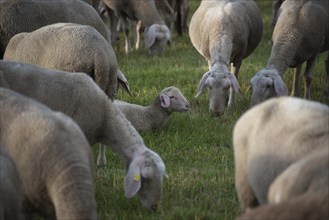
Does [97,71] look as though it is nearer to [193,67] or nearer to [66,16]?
[66,16]

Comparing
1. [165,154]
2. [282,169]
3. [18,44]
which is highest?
[282,169]

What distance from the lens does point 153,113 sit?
340 inches

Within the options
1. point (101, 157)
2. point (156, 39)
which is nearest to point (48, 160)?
point (101, 157)

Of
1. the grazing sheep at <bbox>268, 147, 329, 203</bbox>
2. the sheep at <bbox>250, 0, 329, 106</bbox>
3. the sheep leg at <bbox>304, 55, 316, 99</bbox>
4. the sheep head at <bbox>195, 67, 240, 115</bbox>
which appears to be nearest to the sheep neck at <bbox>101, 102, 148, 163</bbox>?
the grazing sheep at <bbox>268, 147, 329, 203</bbox>

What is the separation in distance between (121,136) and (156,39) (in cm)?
785

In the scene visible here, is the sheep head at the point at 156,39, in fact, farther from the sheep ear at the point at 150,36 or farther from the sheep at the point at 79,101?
the sheep at the point at 79,101

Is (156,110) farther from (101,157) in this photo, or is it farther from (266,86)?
(101,157)

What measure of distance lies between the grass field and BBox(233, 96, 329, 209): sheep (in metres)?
0.86

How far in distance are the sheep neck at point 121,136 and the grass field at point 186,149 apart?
373 mm

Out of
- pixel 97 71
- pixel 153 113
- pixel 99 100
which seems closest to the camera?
pixel 99 100

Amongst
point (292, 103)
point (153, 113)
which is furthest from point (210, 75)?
point (292, 103)

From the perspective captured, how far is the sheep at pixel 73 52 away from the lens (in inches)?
280

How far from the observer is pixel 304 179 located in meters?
4.22

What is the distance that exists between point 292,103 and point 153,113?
3.72m
